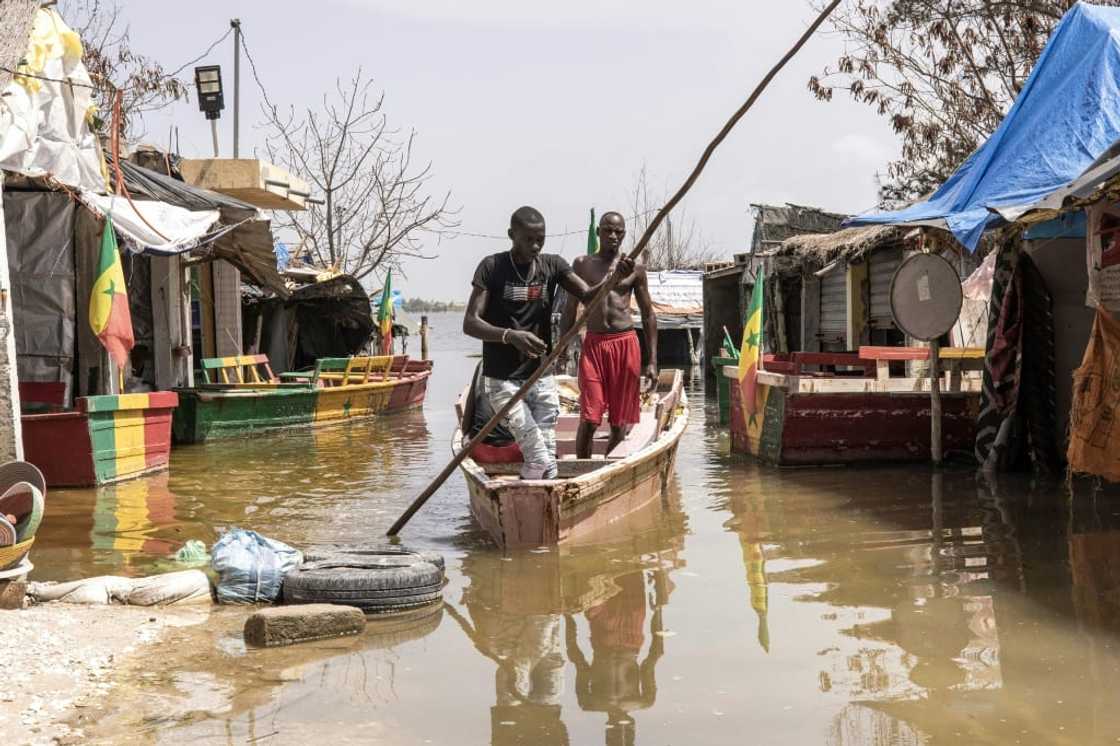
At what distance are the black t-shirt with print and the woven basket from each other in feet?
9.94

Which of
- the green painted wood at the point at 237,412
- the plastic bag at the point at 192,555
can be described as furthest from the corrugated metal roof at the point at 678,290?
the plastic bag at the point at 192,555

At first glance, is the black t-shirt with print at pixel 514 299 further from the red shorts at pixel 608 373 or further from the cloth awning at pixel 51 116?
the cloth awning at pixel 51 116

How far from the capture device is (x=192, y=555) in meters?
7.31

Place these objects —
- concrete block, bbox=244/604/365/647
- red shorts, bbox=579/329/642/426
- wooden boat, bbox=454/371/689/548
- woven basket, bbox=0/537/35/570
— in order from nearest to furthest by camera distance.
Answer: concrete block, bbox=244/604/365/647
woven basket, bbox=0/537/35/570
wooden boat, bbox=454/371/689/548
red shorts, bbox=579/329/642/426

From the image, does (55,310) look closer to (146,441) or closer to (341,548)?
(146,441)

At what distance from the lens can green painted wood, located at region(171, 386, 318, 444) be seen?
14.8 metres

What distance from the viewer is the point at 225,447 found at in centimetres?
1458

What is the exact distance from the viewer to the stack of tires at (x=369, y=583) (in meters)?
5.89

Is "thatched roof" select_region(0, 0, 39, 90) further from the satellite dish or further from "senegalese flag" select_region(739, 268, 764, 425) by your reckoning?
the satellite dish

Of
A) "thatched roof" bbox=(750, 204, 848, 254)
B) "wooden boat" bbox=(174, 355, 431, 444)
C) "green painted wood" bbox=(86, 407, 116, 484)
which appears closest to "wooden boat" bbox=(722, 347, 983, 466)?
"green painted wood" bbox=(86, 407, 116, 484)

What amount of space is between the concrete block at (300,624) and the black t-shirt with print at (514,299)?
2.38 m

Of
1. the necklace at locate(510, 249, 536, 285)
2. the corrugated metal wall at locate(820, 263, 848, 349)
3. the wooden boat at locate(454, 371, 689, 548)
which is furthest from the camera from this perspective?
the corrugated metal wall at locate(820, 263, 848, 349)

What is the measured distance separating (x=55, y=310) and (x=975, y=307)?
391 inches

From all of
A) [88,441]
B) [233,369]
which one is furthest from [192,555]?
[233,369]
